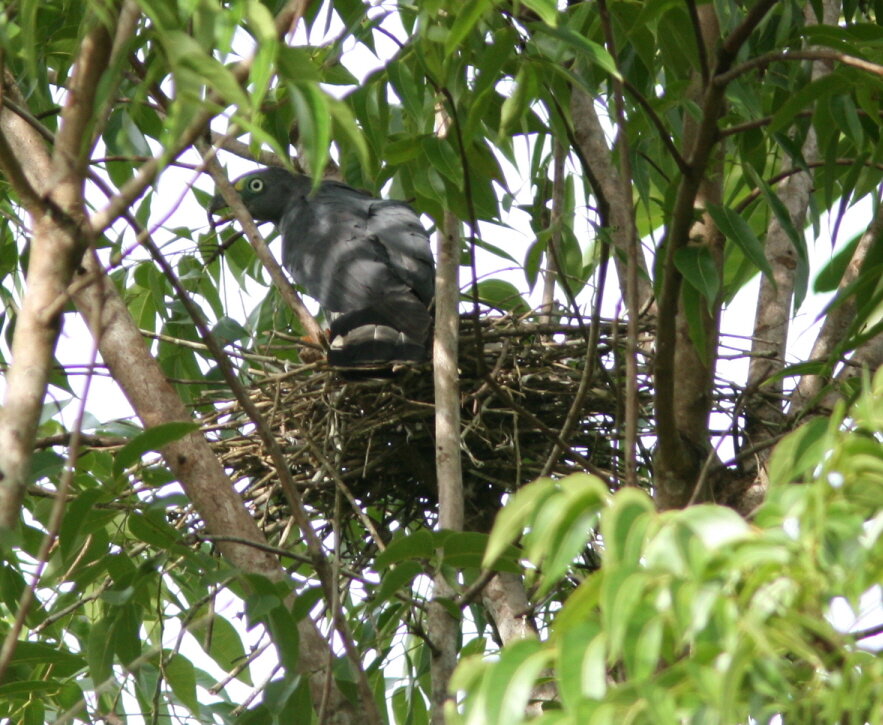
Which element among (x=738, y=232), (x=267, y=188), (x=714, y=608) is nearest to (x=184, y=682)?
(x=738, y=232)

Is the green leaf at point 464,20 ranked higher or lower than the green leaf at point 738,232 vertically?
higher

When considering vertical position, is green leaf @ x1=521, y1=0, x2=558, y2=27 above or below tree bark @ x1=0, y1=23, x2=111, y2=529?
above

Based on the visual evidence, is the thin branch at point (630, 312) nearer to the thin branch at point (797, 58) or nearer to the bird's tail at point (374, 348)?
the thin branch at point (797, 58)

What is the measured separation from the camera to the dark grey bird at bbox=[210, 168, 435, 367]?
374cm

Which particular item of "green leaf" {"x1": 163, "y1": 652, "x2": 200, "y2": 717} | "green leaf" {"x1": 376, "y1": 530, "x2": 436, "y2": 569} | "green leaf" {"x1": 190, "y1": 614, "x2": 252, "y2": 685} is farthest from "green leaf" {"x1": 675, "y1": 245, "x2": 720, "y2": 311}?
"green leaf" {"x1": 190, "y1": 614, "x2": 252, "y2": 685}

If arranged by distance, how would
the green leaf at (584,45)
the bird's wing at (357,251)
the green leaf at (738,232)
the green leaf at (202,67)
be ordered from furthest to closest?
Answer: the bird's wing at (357,251) → the green leaf at (738,232) → the green leaf at (584,45) → the green leaf at (202,67)

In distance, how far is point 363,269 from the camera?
4211 millimetres

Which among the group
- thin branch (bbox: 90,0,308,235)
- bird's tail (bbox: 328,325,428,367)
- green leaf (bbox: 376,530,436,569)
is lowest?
green leaf (bbox: 376,530,436,569)

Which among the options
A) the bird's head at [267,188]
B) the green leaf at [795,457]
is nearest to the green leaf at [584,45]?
the green leaf at [795,457]

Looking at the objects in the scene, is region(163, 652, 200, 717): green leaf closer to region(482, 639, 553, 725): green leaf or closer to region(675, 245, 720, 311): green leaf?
region(675, 245, 720, 311): green leaf

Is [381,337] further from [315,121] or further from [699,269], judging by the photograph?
[315,121]

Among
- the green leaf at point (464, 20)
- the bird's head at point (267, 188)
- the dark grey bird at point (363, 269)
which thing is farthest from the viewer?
the bird's head at point (267, 188)

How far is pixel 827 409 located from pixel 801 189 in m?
0.75

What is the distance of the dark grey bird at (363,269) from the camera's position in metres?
3.74
